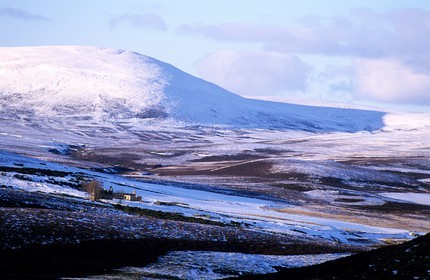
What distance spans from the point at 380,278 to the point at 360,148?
6447 inches

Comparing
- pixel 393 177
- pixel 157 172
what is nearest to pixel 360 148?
pixel 393 177

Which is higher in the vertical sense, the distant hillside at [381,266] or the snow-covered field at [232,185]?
the distant hillside at [381,266]

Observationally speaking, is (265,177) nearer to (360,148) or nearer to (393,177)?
(393,177)

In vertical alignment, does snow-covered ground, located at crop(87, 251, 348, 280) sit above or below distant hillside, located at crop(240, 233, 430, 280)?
below

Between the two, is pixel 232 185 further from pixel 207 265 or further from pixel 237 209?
pixel 207 265

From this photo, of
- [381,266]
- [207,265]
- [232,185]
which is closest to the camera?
[381,266]

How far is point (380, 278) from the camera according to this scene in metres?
17.0

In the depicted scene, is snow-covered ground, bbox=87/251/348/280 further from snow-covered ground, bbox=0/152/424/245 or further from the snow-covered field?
snow-covered ground, bbox=0/152/424/245

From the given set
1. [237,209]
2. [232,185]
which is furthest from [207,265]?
[232,185]

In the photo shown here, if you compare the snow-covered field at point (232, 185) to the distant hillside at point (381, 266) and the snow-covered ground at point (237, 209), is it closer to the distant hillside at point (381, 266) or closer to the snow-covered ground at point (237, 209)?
the snow-covered ground at point (237, 209)

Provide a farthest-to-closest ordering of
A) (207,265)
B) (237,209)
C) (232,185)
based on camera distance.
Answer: (232,185), (237,209), (207,265)

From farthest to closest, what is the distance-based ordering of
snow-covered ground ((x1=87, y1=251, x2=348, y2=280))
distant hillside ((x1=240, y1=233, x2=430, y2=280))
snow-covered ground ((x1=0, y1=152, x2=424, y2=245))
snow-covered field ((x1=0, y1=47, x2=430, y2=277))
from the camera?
snow-covered ground ((x1=0, y1=152, x2=424, y2=245)), snow-covered field ((x1=0, y1=47, x2=430, y2=277)), snow-covered ground ((x1=87, y1=251, x2=348, y2=280)), distant hillside ((x1=240, y1=233, x2=430, y2=280))

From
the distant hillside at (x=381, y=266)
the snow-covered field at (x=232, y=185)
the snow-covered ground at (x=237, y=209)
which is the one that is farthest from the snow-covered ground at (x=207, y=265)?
the snow-covered ground at (x=237, y=209)

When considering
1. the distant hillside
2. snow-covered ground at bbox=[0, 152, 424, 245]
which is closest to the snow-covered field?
snow-covered ground at bbox=[0, 152, 424, 245]
